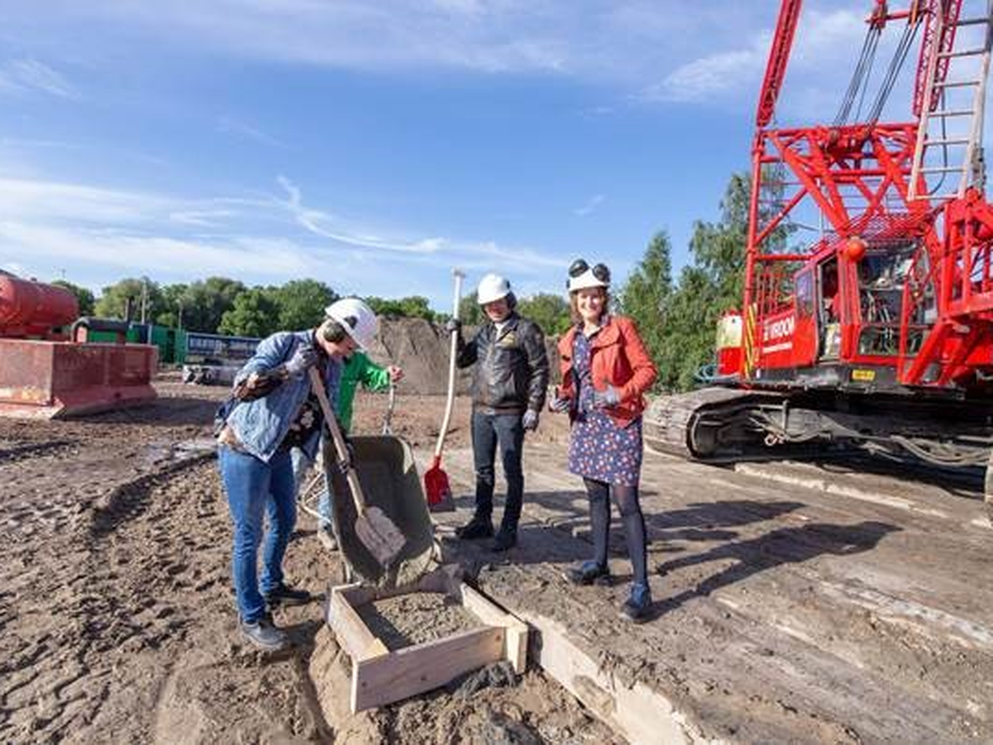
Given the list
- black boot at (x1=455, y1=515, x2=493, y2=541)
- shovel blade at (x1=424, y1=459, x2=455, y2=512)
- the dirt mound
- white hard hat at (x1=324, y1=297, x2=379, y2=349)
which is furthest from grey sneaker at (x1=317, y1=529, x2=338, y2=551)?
the dirt mound

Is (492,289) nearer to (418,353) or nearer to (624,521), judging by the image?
(624,521)

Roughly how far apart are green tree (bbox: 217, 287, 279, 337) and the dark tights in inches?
2480

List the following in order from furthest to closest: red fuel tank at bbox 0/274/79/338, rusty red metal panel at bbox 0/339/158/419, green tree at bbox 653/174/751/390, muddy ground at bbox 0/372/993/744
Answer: green tree at bbox 653/174/751/390, red fuel tank at bbox 0/274/79/338, rusty red metal panel at bbox 0/339/158/419, muddy ground at bbox 0/372/993/744

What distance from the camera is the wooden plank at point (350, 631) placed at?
2.90 m

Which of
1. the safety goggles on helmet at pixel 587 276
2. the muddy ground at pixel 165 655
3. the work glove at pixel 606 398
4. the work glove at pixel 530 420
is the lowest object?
the muddy ground at pixel 165 655

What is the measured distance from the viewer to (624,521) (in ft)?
11.7

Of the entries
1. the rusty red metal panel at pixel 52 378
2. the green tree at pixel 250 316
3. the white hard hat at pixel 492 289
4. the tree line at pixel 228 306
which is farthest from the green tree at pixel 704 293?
the green tree at pixel 250 316

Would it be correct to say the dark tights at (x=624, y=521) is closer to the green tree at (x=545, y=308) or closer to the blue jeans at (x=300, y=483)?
the blue jeans at (x=300, y=483)

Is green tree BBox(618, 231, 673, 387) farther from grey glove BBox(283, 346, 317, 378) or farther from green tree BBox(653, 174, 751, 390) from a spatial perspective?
grey glove BBox(283, 346, 317, 378)

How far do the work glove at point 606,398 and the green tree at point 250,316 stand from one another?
207 ft

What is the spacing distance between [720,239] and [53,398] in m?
23.8

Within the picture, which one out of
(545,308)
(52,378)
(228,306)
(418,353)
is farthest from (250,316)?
(52,378)

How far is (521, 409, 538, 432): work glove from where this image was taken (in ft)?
13.9

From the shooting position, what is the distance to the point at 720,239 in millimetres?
27406
